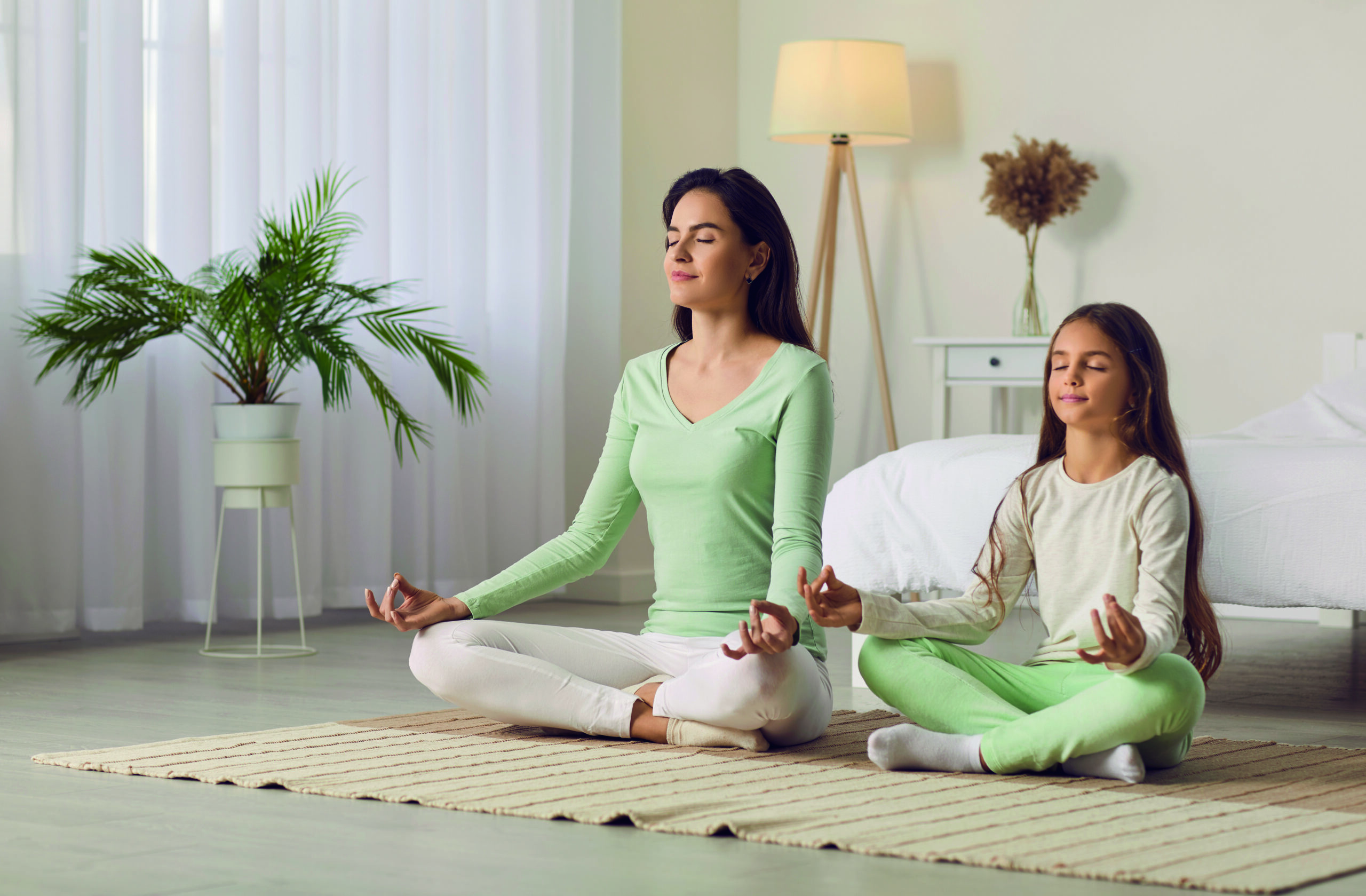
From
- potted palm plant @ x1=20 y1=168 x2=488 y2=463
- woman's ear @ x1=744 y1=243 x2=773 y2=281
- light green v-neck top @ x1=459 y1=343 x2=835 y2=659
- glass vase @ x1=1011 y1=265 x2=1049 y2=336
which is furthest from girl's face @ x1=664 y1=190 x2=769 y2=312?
glass vase @ x1=1011 y1=265 x2=1049 y2=336

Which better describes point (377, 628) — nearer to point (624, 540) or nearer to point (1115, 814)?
point (624, 540)

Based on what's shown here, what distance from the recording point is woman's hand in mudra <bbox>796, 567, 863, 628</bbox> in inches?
74.0

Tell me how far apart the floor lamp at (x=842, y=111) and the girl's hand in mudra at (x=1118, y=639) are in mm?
2922

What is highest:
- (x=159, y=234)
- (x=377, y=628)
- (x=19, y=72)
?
(x=19, y=72)

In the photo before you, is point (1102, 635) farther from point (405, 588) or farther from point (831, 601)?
point (405, 588)

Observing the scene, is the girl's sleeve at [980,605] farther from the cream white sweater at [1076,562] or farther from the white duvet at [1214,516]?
the white duvet at [1214,516]

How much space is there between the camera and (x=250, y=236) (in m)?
4.03

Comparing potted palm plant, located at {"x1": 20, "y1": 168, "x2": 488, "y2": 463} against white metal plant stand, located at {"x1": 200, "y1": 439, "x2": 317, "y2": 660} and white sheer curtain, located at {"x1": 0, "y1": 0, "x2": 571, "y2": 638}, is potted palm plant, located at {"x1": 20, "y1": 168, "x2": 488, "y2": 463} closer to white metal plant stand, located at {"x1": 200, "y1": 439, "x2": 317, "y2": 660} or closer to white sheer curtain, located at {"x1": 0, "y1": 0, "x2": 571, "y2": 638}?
white metal plant stand, located at {"x1": 200, "y1": 439, "x2": 317, "y2": 660}

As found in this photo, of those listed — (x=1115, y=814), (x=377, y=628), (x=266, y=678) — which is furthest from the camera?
(x=377, y=628)

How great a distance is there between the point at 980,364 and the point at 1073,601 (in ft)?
8.53

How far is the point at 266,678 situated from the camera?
3.07 m

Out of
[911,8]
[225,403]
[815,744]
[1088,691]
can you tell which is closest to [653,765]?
[815,744]

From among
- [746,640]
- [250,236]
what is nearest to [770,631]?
[746,640]

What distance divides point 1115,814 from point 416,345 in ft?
7.69
